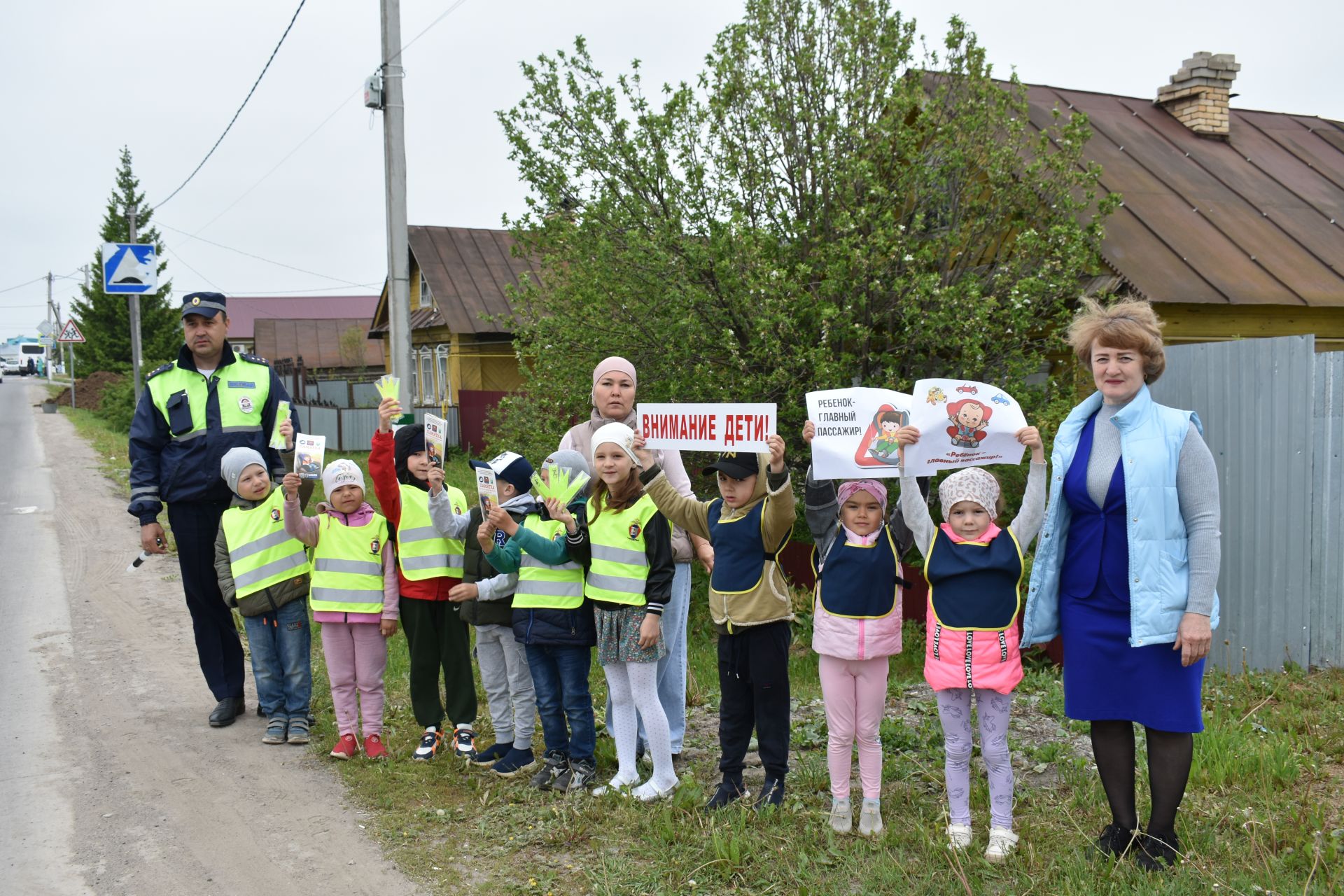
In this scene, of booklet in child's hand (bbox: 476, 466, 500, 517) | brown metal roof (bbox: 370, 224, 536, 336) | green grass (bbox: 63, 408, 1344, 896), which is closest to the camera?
green grass (bbox: 63, 408, 1344, 896)

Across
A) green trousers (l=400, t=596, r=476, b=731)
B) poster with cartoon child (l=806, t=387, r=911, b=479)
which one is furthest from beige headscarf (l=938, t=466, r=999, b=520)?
green trousers (l=400, t=596, r=476, b=731)

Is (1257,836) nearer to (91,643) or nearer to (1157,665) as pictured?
(1157,665)

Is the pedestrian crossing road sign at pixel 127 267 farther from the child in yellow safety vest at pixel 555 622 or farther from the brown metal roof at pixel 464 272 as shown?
the child in yellow safety vest at pixel 555 622

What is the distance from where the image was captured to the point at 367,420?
25.9 m

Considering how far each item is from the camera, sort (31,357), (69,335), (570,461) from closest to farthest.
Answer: (570,461) → (69,335) → (31,357)

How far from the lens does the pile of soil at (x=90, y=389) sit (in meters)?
43.5

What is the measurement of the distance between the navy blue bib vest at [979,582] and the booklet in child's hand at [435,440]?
8.34ft

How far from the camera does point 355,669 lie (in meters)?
5.90

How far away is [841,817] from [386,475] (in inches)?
113

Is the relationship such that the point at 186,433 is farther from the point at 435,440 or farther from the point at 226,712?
the point at 435,440

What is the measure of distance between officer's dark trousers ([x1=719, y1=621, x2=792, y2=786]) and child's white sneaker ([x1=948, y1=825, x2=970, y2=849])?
2.63ft

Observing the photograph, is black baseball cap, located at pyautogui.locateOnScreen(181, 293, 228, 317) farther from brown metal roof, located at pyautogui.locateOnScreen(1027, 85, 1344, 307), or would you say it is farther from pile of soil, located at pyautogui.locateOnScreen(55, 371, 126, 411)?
pile of soil, located at pyautogui.locateOnScreen(55, 371, 126, 411)

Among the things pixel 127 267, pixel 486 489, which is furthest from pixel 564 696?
pixel 127 267

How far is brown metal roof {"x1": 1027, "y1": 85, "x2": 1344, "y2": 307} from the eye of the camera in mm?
11562
